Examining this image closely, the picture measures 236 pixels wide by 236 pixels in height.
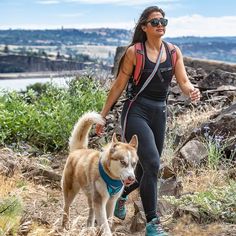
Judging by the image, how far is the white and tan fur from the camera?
607 cm

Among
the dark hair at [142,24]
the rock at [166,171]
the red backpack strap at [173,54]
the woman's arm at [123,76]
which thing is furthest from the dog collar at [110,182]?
the rock at [166,171]

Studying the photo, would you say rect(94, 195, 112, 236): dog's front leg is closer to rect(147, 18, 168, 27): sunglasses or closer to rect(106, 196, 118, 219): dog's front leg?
rect(106, 196, 118, 219): dog's front leg

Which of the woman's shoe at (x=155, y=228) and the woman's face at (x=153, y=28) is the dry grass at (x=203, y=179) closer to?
the woman's shoe at (x=155, y=228)

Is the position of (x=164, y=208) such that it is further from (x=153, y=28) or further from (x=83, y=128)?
(x=153, y=28)

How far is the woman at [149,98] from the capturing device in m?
6.35

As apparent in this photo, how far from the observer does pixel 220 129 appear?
9570 millimetres

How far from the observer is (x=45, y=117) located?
12867 millimetres

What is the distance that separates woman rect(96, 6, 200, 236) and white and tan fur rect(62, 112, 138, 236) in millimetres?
247

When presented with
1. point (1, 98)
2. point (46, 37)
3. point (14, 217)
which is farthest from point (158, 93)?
point (46, 37)

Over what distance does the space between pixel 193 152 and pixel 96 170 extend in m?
3.19

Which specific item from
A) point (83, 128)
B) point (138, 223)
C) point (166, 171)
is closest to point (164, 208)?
point (138, 223)

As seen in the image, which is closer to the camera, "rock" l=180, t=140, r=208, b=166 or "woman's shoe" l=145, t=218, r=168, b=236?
"woman's shoe" l=145, t=218, r=168, b=236

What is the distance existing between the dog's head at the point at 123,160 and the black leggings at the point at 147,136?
216 mm

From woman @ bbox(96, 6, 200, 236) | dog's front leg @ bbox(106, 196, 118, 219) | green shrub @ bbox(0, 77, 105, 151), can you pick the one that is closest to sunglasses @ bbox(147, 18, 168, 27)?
woman @ bbox(96, 6, 200, 236)
